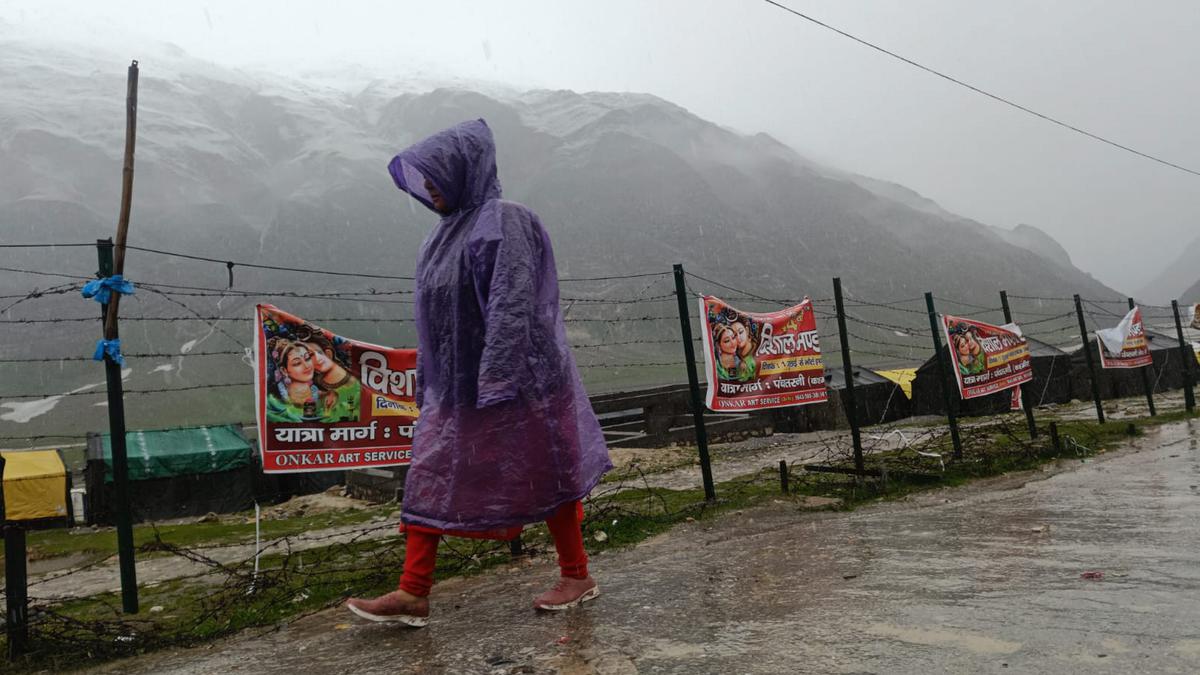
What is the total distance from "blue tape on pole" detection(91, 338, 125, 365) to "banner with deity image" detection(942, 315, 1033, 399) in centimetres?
842

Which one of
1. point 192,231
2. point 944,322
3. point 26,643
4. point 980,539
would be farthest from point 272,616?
point 192,231

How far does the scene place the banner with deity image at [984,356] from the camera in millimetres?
8852

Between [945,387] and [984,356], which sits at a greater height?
[984,356]

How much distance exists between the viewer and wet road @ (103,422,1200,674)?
2.17 m

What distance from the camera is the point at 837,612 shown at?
2.67m

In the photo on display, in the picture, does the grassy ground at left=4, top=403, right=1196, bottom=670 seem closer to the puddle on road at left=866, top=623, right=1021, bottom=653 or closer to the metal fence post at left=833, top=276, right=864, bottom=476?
the metal fence post at left=833, top=276, right=864, bottom=476

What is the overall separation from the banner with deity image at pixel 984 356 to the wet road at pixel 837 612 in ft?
13.9

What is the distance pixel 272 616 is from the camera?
3.55m

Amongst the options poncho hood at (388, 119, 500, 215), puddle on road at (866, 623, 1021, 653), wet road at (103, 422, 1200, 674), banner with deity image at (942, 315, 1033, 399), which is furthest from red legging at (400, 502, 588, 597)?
banner with deity image at (942, 315, 1033, 399)

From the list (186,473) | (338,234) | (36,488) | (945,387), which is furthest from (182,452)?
(338,234)

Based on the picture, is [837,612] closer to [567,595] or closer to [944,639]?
[944,639]

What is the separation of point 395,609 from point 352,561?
2448 mm

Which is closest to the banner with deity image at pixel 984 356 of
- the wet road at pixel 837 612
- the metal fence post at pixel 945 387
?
the metal fence post at pixel 945 387

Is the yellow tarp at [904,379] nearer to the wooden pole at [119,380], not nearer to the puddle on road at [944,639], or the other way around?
the puddle on road at [944,639]
